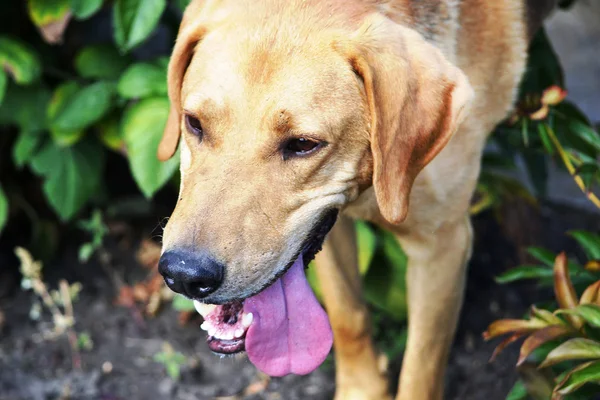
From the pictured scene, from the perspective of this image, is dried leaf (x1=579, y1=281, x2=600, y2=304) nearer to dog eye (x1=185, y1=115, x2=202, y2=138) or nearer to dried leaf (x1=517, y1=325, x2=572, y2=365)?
dried leaf (x1=517, y1=325, x2=572, y2=365)

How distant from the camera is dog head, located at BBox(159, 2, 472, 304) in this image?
2174 mm

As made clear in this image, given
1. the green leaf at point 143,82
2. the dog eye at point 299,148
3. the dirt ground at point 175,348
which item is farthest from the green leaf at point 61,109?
the dog eye at point 299,148

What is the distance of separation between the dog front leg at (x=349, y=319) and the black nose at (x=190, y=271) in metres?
1.02

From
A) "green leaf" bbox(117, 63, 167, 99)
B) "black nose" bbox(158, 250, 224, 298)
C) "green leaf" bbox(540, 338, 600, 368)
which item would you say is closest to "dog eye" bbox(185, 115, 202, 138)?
"black nose" bbox(158, 250, 224, 298)

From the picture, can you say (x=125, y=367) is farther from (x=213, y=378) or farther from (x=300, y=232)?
(x=300, y=232)

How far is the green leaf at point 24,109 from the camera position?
3613 mm

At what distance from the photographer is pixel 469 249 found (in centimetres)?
281

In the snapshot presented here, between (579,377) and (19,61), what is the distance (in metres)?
2.44

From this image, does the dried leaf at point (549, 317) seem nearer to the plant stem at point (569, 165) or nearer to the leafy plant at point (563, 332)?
the leafy plant at point (563, 332)

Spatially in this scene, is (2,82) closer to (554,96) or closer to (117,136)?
(117,136)

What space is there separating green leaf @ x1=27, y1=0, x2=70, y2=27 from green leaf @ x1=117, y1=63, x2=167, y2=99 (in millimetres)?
337

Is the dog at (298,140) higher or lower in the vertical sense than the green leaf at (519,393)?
higher

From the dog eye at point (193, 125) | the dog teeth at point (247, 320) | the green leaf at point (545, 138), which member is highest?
the dog eye at point (193, 125)

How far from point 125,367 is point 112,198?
1051 mm
